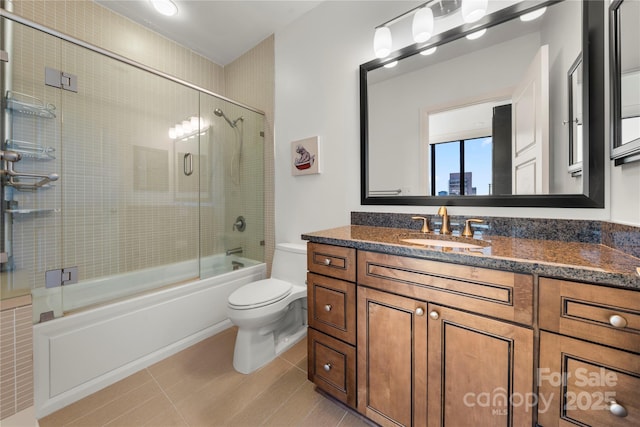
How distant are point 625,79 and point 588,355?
0.93 meters

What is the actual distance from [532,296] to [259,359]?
1500mm

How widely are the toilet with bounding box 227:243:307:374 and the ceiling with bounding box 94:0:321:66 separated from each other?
1.95 m

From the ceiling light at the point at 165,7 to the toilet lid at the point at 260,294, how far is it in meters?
2.26

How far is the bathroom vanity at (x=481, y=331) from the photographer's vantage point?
0.61 meters

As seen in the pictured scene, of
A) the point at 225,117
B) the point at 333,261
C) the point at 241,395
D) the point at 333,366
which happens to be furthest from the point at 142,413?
the point at 225,117

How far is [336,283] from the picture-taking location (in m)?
1.14

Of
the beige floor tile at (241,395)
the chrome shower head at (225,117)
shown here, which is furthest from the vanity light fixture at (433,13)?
the beige floor tile at (241,395)

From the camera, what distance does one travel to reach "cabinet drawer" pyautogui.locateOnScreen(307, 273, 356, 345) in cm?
109

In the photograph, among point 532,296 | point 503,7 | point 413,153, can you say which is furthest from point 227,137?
point 532,296

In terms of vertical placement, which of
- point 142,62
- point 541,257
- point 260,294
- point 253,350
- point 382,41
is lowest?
point 253,350

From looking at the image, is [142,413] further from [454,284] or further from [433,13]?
[433,13]

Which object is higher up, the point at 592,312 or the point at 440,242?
the point at 440,242

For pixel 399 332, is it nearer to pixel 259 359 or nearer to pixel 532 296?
pixel 532 296

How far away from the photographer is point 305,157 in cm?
196
